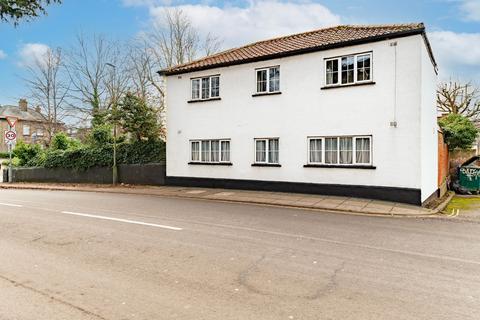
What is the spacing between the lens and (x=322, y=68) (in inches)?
553

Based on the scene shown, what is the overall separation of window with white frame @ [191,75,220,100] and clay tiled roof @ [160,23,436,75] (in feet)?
1.94

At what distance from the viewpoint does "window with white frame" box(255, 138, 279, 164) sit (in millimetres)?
15266

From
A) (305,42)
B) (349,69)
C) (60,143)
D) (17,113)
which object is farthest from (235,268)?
(17,113)

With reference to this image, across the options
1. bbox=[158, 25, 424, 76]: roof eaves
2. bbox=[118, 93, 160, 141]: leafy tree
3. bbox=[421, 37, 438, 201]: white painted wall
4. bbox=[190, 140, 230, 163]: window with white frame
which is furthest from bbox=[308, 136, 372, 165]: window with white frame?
bbox=[118, 93, 160, 141]: leafy tree

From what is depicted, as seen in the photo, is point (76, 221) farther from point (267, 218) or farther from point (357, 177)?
point (357, 177)

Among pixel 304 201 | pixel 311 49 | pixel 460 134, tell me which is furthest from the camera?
pixel 460 134

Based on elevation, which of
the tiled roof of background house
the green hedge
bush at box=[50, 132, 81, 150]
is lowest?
the green hedge

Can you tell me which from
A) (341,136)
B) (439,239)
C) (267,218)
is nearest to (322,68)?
(341,136)

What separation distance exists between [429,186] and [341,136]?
4058 mm

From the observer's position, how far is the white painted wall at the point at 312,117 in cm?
1237

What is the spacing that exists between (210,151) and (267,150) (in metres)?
3.15

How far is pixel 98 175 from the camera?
2106 cm

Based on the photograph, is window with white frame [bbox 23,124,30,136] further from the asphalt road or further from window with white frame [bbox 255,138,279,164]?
the asphalt road

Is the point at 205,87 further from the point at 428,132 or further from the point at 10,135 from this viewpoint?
the point at 10,135
